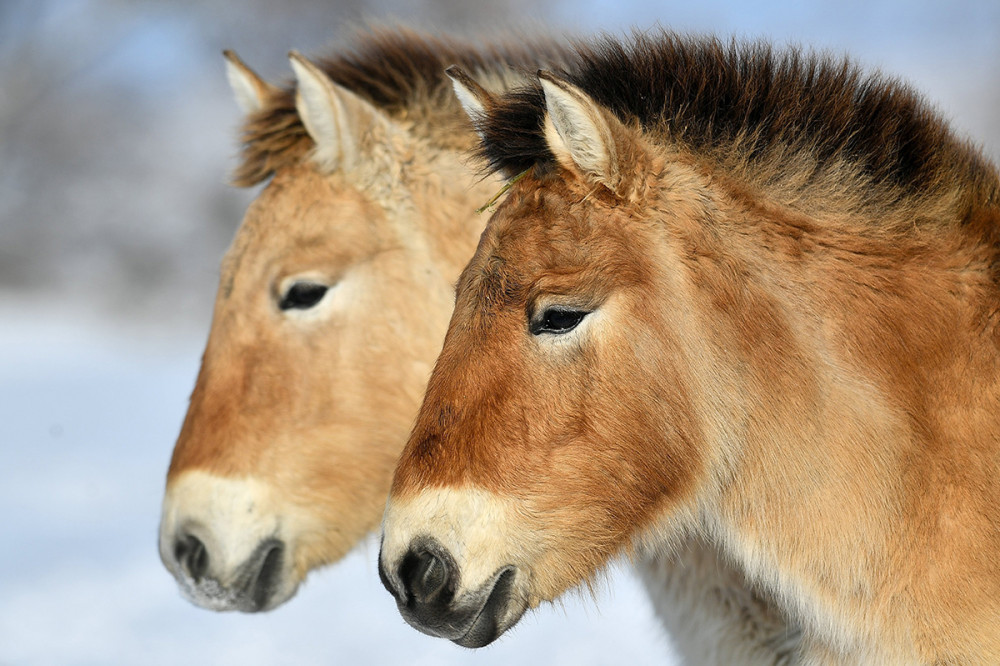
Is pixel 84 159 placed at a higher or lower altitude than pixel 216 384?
lower

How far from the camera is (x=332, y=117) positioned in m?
3.85

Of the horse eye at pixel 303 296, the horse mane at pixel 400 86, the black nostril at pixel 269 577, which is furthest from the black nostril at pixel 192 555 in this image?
the horse mane at pixel 400 86

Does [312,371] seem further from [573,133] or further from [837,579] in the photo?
[837,579]

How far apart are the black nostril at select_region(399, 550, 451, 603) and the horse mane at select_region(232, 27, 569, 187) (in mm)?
2221

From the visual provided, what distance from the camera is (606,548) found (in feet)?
7.79

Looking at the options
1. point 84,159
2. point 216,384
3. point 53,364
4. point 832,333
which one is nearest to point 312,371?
point 216,384

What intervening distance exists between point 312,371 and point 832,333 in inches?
83.9

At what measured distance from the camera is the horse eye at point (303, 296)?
12.6ft

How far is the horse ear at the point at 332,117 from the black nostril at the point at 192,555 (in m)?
1.61

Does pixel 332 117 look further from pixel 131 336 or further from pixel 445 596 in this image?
pixel 131 336

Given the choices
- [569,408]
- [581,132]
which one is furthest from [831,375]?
[581,132]

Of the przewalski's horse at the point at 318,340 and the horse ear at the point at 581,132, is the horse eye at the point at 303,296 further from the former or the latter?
the horse ear at the point at 581,132

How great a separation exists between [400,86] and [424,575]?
2.57 metres

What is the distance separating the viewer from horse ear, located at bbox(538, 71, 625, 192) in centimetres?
226
